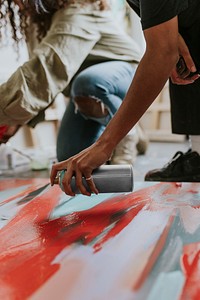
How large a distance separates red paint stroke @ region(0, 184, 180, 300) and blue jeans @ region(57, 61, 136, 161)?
64cm

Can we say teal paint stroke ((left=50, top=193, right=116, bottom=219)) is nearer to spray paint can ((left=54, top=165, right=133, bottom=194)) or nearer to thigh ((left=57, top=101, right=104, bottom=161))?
spray paint can ((left=54, top=165, right=133, bottom=194))

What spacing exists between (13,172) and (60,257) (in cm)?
151

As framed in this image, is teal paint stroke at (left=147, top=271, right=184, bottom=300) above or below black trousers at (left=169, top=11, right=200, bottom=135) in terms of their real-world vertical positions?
below

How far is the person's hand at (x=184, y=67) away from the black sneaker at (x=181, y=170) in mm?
341

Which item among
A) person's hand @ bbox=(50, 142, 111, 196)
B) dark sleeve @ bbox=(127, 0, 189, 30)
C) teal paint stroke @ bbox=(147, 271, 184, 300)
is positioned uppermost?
dark sleeve @ bbox=(127, 0, 189, 30)

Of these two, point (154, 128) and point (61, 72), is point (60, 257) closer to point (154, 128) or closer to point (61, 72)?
point (61, 72)

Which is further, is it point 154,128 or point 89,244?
point 154,128

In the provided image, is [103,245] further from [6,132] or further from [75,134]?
[75,134]

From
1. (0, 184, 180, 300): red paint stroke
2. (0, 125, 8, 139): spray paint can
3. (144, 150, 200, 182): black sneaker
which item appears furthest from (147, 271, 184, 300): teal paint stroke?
(0, 125, 8, 139): spray paint can

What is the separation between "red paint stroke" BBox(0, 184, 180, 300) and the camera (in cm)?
68

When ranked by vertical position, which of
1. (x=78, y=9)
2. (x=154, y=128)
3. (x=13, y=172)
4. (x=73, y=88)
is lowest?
(x=154, y=128)

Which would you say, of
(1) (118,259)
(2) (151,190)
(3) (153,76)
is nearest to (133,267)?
(1) (118,259)

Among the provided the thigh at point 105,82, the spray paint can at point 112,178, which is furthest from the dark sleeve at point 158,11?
the thigh at point 105,82

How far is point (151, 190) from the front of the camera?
119cm
